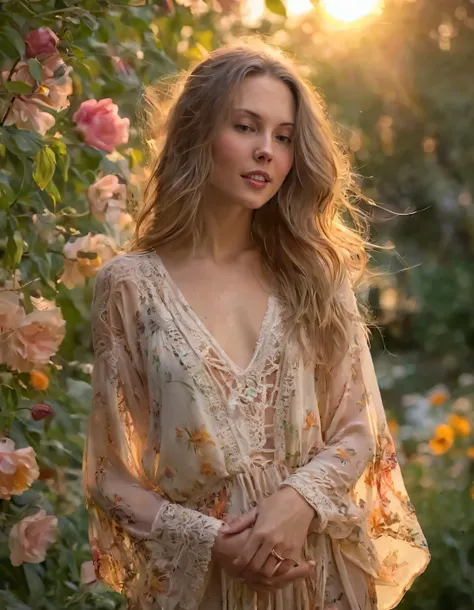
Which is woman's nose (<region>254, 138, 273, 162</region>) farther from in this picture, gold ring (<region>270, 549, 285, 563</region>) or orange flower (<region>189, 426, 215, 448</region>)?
gold ring (<region>270, 549, 285, 563</region>)

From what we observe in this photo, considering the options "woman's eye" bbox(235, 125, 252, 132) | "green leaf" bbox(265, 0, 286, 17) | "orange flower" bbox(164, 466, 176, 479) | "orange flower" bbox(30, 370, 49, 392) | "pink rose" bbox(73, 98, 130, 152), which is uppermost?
"green leaf" bbox(265, 0, 286, 17)

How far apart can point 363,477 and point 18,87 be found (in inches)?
36.3

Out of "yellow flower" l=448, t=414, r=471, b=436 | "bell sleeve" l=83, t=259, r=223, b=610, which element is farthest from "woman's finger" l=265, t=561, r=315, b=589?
"yellow flower" l=448, t=414, r=471, b=436

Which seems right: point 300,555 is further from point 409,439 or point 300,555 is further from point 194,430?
point 409,439

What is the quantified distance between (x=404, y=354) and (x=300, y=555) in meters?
5.76

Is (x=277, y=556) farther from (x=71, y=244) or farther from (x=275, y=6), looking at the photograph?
(x=275, y=6)

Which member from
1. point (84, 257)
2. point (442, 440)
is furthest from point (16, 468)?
point (442, 440)

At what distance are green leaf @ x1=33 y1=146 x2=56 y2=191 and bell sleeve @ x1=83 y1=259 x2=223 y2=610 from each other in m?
0.20

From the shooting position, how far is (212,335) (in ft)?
5.97

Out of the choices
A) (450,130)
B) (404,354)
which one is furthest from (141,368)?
(404,354)

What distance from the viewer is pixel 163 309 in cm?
183

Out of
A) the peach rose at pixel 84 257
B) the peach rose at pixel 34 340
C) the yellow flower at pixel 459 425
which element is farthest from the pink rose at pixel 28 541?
the yellow flower at pixel 459 425

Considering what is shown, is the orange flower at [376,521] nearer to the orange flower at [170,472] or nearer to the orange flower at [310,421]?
the orange flower at [310,421]

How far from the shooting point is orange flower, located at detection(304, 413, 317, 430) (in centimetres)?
182
